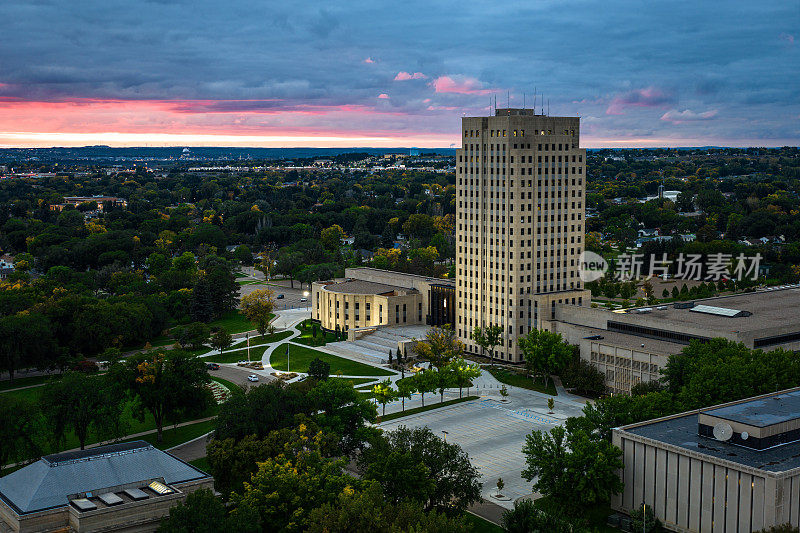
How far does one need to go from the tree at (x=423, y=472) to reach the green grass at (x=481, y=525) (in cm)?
127

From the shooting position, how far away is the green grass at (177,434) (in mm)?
88625

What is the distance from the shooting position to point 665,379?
87688mm

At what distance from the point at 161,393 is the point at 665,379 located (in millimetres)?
52397

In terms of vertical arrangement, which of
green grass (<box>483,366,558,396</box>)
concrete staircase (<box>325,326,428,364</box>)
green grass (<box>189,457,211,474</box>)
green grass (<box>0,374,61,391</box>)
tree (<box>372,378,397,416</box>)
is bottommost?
green grass (<box>0,374,61,391</box>)

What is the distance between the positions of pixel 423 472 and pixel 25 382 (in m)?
71.5

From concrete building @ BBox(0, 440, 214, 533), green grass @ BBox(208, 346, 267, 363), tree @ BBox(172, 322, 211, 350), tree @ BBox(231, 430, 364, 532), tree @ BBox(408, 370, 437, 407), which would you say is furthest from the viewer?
tree @ BBox(172, 322, 211, 350)

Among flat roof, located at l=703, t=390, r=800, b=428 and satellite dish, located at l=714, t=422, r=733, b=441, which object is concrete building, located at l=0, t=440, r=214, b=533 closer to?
satellite dish, located at l=714, t=422, r=733, b=441

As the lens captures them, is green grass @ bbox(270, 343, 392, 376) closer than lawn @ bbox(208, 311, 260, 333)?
Yes

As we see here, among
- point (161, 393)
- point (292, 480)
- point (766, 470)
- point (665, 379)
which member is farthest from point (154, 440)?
point (766, 470)

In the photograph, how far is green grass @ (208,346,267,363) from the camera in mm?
126688

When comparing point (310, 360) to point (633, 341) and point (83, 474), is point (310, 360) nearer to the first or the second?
point (633, 341)

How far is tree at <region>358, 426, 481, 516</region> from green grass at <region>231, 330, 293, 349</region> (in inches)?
2792

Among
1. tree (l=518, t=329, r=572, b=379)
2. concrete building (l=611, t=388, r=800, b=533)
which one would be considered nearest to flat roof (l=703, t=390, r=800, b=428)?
concrete building (l=611, t=388, r=800, b=533)

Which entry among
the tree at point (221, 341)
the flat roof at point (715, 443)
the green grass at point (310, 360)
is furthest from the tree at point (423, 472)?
the tree at point (221, 341)
